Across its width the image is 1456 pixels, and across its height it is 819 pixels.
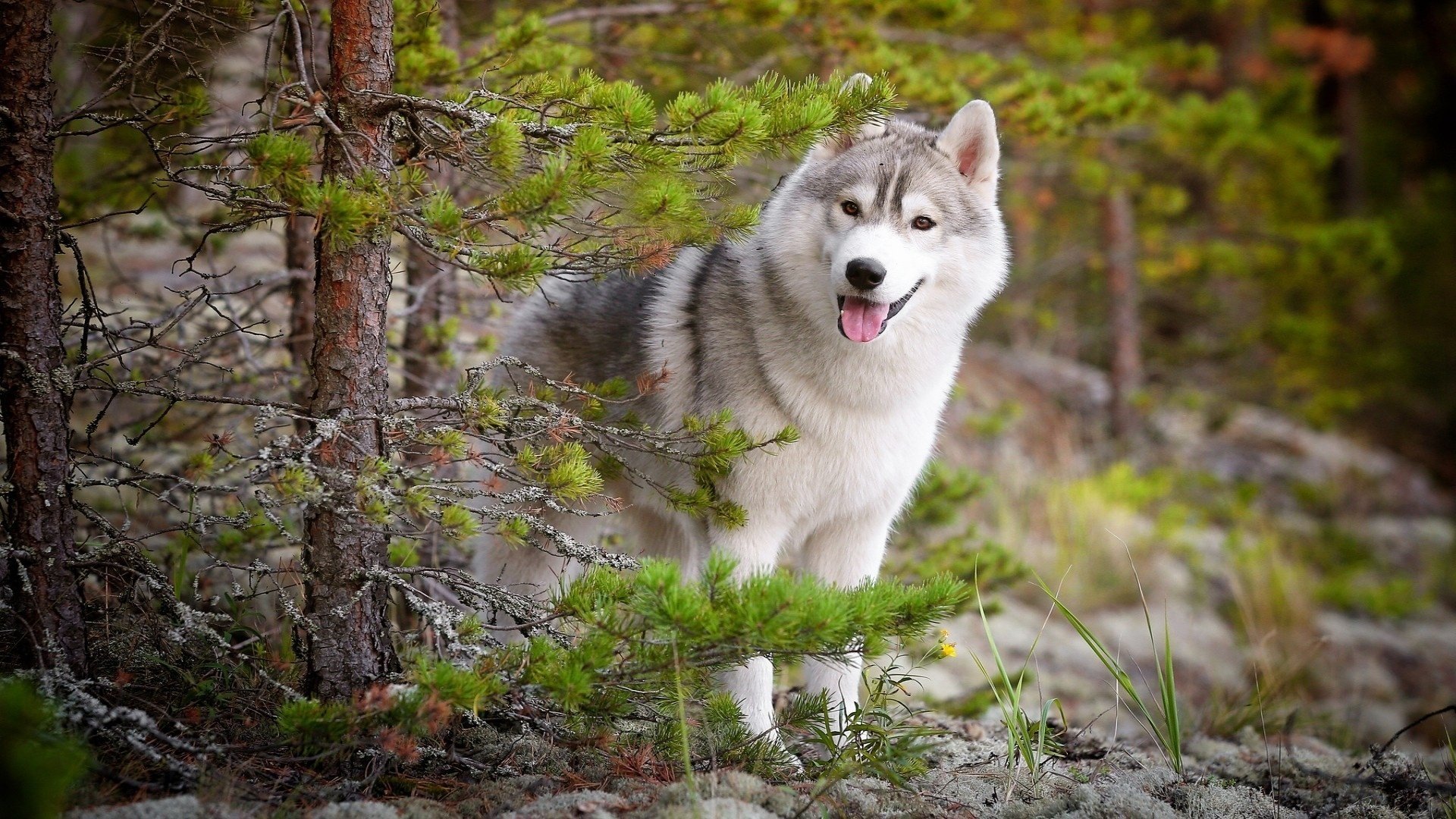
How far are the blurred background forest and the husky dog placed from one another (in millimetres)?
474

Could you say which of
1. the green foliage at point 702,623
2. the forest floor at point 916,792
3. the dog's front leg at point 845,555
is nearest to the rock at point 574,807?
the forest floor at point 916,792

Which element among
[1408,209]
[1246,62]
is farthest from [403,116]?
[1408,209]

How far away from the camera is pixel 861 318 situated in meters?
2.88

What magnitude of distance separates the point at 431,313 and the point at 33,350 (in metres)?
1.93

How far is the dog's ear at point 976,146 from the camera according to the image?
10.5 feet

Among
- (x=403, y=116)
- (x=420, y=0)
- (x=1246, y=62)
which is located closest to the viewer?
(x=403, y=116)

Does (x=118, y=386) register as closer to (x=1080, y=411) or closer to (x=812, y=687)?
(x=812, y=687)

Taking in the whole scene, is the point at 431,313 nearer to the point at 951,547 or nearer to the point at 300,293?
the point at 300,293

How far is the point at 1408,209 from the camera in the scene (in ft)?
42.2

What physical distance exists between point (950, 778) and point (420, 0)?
299cm

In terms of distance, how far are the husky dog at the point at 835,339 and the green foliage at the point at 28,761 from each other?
1.52 meters

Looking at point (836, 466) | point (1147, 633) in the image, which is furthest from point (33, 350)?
point (1147, 633)

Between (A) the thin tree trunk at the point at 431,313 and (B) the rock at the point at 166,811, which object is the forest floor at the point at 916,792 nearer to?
(B) the rock at the point at 166,811

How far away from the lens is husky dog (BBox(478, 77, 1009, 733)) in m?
3.03
